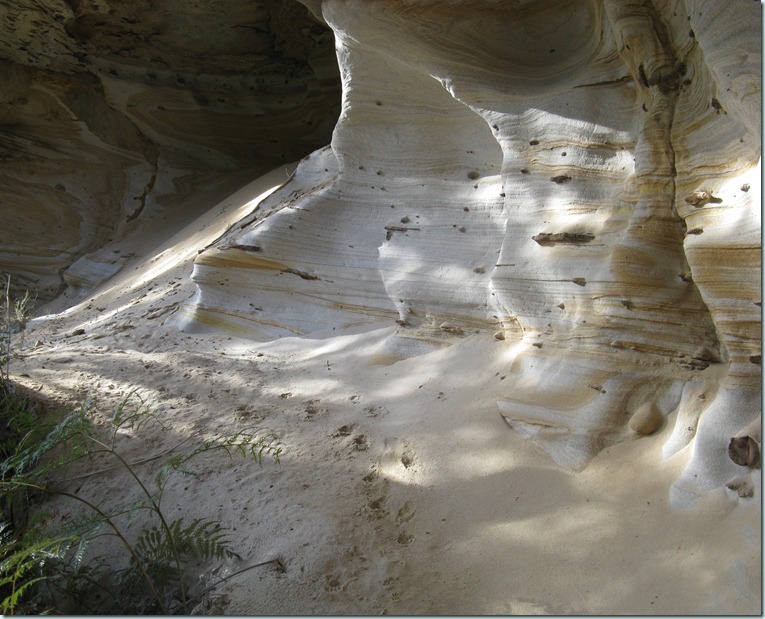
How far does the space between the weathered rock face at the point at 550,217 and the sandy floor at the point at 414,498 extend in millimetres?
148

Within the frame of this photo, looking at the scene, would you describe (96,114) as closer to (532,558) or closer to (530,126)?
(530,126)

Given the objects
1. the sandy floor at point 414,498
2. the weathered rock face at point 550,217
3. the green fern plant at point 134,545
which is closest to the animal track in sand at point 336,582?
the sandy floor at point 414,498

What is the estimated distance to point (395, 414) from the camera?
2812 mm

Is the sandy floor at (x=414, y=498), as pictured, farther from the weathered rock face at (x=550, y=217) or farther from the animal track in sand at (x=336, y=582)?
the weathered rock face at (x=550, y=217)

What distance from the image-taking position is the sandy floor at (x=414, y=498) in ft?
5.72

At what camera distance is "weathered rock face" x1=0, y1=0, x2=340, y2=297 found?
6.14 m

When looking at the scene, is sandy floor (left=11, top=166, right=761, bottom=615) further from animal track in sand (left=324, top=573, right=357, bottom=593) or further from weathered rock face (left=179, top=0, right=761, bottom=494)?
weathered rock face (left=179, top=0, right=761, bottom=494)

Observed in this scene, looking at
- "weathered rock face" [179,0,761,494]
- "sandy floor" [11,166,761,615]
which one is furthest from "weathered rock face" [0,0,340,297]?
"sandy floor" [11,166,761,615]

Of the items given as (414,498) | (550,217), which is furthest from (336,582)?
(550,217)

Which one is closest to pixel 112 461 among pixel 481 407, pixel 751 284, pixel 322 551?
pixel 322 551

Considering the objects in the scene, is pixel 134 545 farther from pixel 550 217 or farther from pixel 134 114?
pixel 134 114

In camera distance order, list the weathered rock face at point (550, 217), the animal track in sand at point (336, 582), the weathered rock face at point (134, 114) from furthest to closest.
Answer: the weathered rock face at point (134, 114) < the weathered rock face at point (550, 217) < the animal track in sand at point (336, 582)

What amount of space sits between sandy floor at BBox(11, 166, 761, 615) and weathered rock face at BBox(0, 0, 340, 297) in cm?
404

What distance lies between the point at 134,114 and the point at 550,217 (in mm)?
6116
